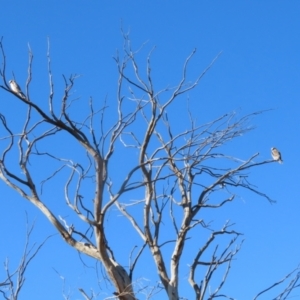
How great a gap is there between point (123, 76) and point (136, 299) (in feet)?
5.66

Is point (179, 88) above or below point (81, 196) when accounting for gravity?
above

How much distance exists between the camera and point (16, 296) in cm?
464

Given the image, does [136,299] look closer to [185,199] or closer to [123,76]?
[185,199]

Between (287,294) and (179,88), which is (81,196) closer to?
(179,88)

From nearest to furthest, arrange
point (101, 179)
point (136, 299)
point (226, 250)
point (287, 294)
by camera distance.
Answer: point (101, 179)
point (136, 299)
point (287, 294)
point (226, 250)

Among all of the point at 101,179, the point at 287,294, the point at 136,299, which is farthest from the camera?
the point at 287,294

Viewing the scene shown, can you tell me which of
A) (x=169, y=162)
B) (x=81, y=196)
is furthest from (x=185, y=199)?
(x=81, y=196)

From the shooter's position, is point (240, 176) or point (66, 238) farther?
point (240, 176)

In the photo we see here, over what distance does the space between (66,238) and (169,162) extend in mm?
1294

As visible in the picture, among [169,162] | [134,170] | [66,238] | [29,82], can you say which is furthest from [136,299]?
[29,82]

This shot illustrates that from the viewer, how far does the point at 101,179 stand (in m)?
4.32

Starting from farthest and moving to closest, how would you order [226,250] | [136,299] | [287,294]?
1. [226,250]
2. [287,294]
3. [136,299]

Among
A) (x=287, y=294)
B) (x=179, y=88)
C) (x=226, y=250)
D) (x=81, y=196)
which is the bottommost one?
(x=287, y=294)

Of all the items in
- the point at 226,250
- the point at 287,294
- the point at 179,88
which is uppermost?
Answer: the point at 179,88
